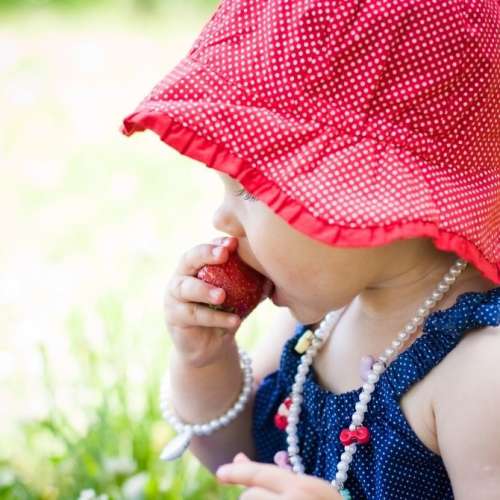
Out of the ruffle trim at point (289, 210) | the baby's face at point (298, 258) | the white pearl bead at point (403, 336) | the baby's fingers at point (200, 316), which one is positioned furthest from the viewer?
the baby's fingers at point (200, 316)

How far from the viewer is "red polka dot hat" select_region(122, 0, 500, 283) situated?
108cm

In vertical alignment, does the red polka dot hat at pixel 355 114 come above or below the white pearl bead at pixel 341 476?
above

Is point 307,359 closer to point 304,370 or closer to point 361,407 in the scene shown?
point 304,370

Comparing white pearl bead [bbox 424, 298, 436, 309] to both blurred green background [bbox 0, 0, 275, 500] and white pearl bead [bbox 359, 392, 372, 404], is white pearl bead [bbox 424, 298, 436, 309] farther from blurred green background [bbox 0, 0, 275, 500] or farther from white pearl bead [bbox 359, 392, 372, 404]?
blurred green background [bbox 0, 0, 275, 500]

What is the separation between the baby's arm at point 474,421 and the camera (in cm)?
112

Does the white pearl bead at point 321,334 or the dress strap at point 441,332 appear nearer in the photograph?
the dress strap at point 441,332

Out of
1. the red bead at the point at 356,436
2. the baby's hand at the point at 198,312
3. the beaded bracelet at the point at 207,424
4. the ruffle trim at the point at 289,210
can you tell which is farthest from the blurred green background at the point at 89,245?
the ruffle trim at the point at 289,210

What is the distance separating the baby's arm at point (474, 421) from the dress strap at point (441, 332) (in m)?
0.02

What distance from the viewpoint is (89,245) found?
3107 mm

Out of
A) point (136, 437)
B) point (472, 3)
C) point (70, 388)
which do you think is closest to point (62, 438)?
point (136, 437)

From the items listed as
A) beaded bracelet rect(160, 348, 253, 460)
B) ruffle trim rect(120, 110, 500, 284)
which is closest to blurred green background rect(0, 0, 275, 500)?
beaded bracelet rect(160, 348, 253, 460)

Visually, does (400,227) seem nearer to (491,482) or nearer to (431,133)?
(431,133)

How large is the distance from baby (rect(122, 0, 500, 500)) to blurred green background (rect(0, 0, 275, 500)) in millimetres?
694

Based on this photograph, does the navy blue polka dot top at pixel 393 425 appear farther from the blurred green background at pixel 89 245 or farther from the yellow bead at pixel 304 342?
the blurred green background at pixel 89 245
